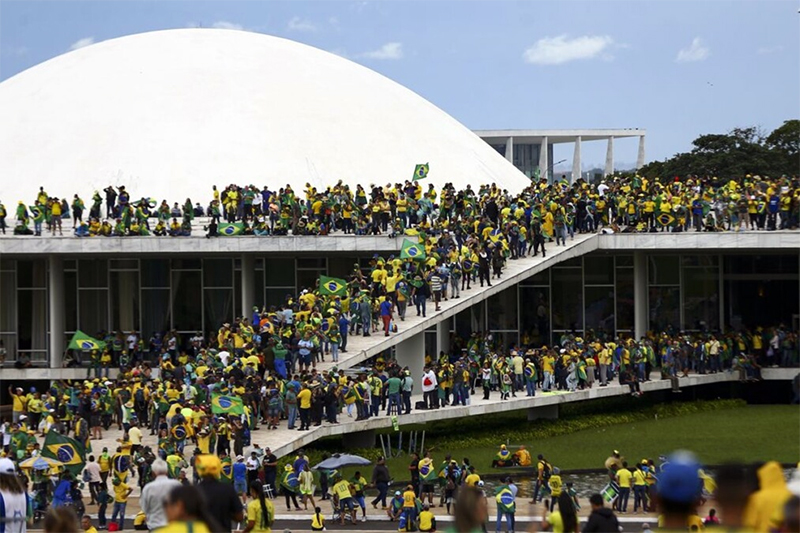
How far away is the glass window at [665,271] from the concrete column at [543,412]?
8.52 metres

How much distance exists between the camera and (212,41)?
172 feet

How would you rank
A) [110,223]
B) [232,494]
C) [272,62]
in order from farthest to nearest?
[272,62], [110,223], [232,494]

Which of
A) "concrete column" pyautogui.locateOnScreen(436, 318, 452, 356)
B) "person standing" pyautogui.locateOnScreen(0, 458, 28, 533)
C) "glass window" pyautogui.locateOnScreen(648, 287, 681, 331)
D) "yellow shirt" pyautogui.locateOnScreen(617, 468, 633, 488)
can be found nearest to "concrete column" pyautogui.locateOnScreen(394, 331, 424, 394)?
"concrete column" pyautogui.locateOnScreen(436, 318, 452, 356)

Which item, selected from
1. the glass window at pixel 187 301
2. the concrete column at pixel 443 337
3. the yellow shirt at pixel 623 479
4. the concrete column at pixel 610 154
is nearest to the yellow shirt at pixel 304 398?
the yellow shirt at pixel 623 479

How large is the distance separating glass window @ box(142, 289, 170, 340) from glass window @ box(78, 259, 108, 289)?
1282 millimetres

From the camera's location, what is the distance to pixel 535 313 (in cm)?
4131

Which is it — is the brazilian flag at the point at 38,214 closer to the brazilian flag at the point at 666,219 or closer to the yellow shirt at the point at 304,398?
the yellow shirt at the point at 304,398

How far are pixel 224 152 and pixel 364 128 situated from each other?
5472mm

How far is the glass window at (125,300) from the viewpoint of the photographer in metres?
41.4

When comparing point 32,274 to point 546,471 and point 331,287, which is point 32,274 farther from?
point 546,471

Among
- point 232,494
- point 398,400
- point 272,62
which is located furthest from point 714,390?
point 232,494

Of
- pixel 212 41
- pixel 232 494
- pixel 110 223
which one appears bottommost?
pixel 232 494

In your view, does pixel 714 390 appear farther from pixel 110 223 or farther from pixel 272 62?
pixel 272 62

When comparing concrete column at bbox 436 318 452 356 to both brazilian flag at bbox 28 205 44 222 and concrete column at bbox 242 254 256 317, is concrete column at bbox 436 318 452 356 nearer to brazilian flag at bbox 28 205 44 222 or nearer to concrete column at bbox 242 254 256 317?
concrete column at bbox 242 254 256 317
